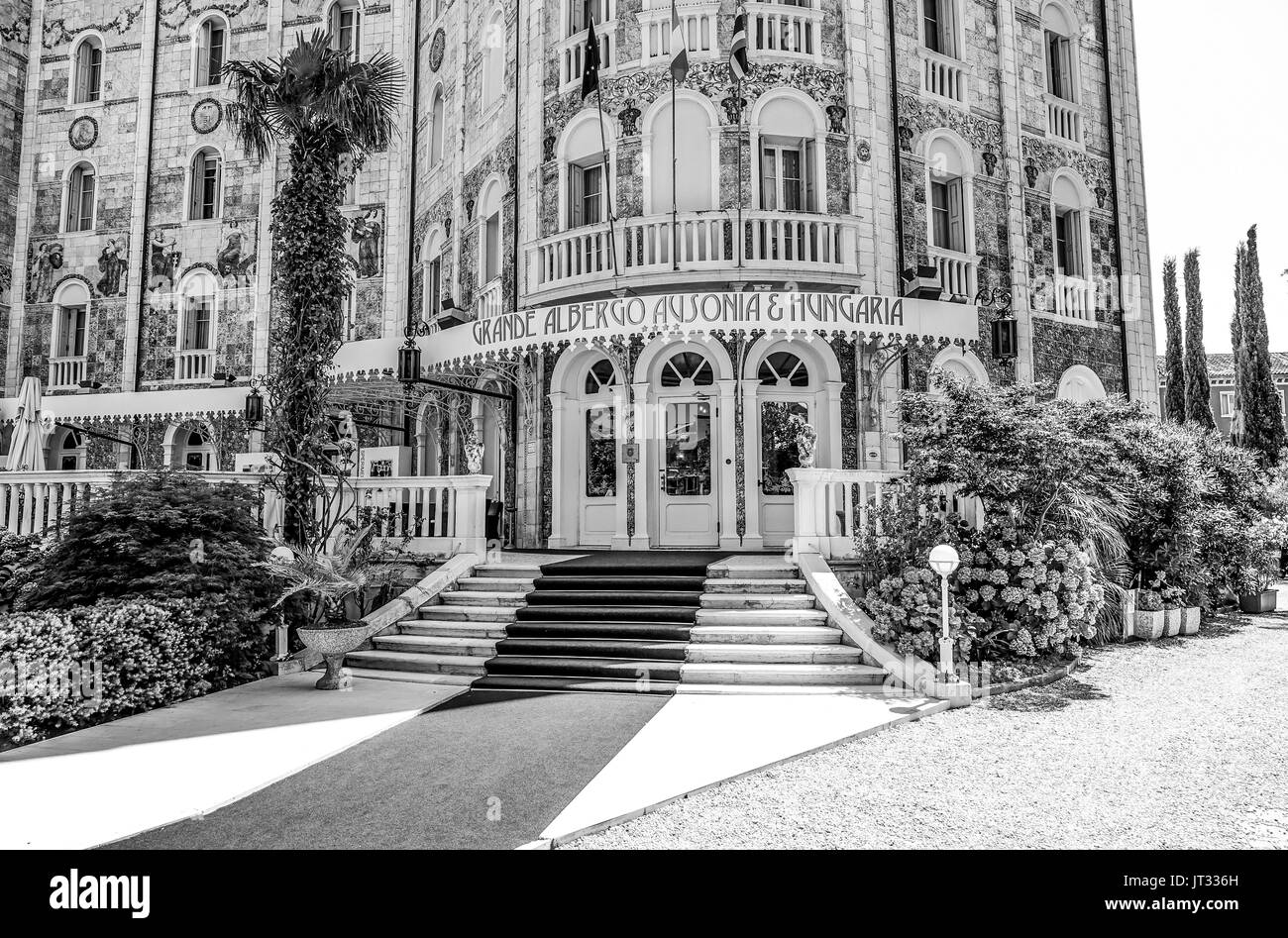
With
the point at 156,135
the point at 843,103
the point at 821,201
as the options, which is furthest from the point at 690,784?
the point at 156,135

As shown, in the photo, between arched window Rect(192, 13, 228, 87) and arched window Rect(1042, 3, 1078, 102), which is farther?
arched window Rect(192, 13, 228, 87)

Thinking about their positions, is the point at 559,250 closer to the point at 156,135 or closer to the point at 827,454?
the point at 827,454

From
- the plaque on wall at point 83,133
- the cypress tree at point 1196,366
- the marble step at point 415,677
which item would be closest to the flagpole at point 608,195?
the marble step at point 415,677

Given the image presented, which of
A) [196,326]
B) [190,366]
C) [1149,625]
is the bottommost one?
[1149,625]

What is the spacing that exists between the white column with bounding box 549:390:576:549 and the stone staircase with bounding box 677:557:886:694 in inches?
167

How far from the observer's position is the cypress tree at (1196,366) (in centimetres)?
2548

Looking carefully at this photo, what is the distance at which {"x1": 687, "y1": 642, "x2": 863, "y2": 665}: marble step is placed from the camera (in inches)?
329

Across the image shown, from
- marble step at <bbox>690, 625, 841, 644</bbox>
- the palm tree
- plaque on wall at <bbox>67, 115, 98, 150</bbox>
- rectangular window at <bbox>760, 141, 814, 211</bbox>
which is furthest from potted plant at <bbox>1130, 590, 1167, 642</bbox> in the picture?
plaque on wall at <bbox>67, 115, 98, 150</bbox>

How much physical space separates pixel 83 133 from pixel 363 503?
1793 centimetres

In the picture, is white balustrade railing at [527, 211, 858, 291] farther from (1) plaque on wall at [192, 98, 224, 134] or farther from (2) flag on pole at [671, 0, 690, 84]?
(1) plaque on wall at [192, 98, 224, 134]

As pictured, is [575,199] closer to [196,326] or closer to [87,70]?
[196,326]

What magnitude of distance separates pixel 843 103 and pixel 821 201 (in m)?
1.77

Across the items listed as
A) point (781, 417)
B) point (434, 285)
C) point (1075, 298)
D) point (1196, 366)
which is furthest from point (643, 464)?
point (1196, 366)

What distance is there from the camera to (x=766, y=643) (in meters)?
8.70
